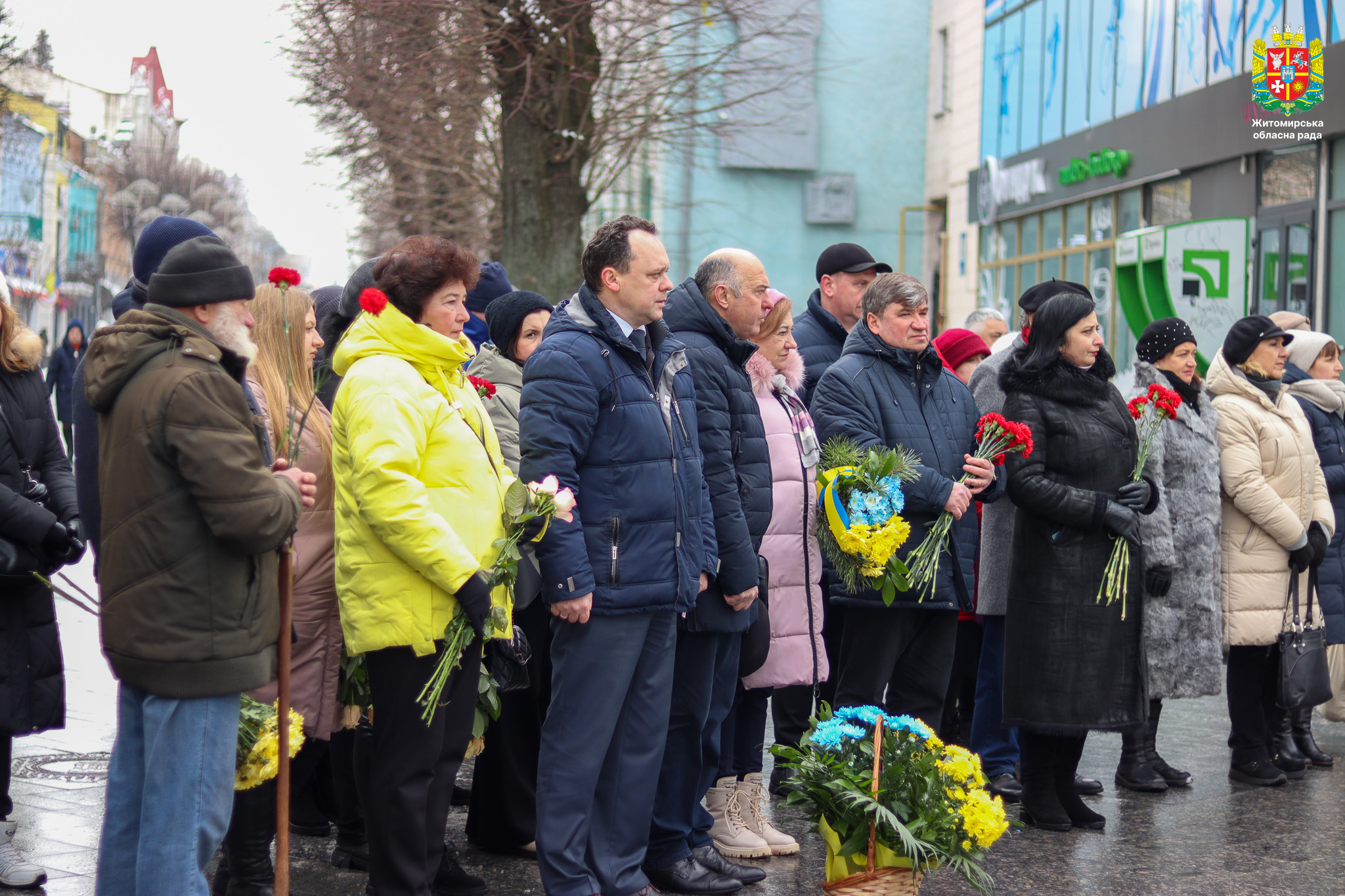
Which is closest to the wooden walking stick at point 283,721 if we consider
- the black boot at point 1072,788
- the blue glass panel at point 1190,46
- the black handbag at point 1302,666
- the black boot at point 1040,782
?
the black boot at point 1040,782

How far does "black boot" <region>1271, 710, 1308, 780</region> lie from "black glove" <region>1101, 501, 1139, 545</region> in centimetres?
191

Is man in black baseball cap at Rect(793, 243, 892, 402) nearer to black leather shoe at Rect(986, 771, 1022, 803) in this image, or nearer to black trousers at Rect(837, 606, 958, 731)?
black trousers at Rect(837, 606, 958, 731)

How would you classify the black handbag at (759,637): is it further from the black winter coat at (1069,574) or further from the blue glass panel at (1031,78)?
the blue glass panel at (1031,78)

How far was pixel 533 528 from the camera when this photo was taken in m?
4.11

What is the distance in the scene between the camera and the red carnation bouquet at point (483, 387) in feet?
17.3

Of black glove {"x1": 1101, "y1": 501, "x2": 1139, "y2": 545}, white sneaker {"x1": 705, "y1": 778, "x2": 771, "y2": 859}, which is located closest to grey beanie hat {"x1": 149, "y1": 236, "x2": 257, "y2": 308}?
white sneaker {"x1": 705, "y1": 778, "x2": 771, "y2": 859}

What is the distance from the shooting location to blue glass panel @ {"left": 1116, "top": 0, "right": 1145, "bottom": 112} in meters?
18.6

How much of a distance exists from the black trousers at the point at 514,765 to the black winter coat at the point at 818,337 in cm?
197

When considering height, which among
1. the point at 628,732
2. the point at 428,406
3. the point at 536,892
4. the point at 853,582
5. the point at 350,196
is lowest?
the point at 536,892

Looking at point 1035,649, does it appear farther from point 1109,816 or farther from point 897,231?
point 897,231

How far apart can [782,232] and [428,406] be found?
2842 centimetres

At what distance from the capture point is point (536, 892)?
4.78 meters

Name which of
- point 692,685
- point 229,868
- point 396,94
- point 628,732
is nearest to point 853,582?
point 692,685

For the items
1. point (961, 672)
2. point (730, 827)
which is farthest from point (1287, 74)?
point (730, 827)
